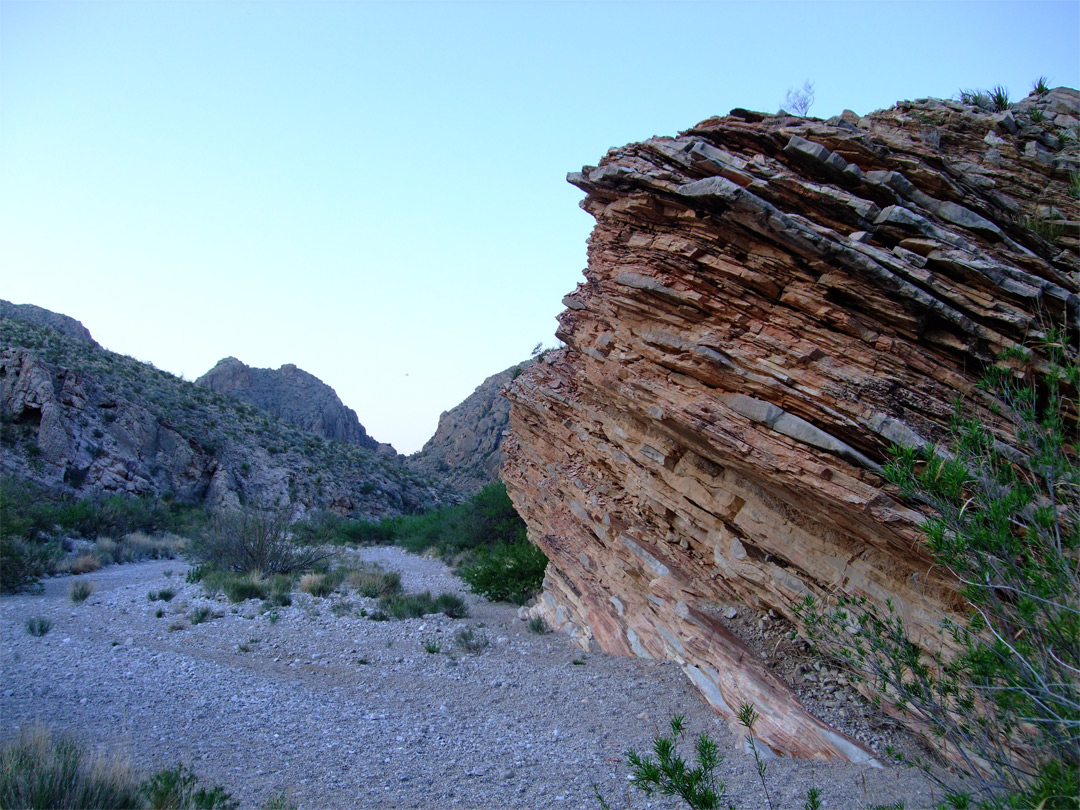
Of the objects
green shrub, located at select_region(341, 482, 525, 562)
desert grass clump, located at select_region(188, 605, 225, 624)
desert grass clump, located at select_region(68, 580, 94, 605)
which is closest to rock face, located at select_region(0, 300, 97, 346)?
green shrub, located at select_region(341, 482, 525, 562)

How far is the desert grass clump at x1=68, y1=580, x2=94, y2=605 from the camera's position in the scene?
1285 cm

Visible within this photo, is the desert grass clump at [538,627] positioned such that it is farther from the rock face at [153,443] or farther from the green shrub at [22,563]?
the rock face at [153,443]

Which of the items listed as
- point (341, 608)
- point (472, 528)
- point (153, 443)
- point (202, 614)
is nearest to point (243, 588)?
point (202, 614)

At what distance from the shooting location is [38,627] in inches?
398

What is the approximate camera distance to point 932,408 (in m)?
6.16

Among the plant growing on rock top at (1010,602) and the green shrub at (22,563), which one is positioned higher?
the plant growing on rock top at (1010,602)

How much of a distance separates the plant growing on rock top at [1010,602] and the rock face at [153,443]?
1905 cm

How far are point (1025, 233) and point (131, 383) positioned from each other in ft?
133

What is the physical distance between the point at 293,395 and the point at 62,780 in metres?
75.7

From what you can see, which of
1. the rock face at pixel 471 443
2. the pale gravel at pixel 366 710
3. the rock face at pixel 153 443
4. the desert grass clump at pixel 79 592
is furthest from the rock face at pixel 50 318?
the pale gravel at pixel 366 710

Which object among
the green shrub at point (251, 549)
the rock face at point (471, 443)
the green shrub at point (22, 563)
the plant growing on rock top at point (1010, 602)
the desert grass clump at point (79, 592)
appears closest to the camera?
the plant growing on rock top at point (1010, 602)

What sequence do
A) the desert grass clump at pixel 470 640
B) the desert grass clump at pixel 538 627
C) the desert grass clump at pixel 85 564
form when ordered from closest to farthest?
the desert grass clump at pixel 470 640, the desert grass clump at pixel 538 627, the desert grass clump at pixel 85 564

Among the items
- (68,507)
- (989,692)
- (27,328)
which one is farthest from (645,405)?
(27,328)

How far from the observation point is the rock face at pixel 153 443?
1087 inches
